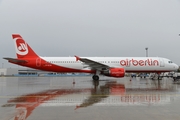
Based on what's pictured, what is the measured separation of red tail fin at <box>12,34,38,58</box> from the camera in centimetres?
2247

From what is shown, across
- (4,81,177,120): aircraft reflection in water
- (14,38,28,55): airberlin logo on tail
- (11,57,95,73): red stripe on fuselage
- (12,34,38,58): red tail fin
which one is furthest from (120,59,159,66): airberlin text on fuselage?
(4,81,177,120): aircraft reflection in water

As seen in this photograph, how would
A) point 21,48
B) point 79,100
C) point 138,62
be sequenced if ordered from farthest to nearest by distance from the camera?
point 138,62 < point 21,48 < point 79,100

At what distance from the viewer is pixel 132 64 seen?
22.6m

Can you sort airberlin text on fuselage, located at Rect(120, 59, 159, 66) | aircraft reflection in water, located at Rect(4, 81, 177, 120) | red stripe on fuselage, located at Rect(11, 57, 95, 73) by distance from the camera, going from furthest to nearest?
airberlin text on fuselage, located at Rect(120, 59, 159, 66) → red stripe on fuselage, located at Rect(11, 57, 95, 73) → aircraft reflection in water, located at Rect(4, 81, 177, 120)

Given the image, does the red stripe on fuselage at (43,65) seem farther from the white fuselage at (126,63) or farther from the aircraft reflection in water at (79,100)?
the aircraft reflection in water at (79,100)

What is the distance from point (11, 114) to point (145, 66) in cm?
2001

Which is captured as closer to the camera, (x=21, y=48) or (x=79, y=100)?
(x=79, y=100)

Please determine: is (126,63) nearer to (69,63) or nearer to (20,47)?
(69,63)

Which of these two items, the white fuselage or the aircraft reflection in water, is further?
the white fuselage

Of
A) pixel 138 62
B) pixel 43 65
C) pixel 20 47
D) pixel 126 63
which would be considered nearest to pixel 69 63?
pixel 43 65

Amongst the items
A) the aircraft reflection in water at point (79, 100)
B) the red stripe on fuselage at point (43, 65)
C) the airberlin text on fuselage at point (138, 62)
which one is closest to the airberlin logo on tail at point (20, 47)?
the red stripe on fuselage at point (43, 65)

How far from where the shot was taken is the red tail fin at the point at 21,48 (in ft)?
73.7

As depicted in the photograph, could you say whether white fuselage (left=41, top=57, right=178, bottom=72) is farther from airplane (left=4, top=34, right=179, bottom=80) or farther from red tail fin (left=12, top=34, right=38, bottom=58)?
red tail fin (left=12, top=34, right=38, bottom=58)

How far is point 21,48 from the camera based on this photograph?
22.5 metres
